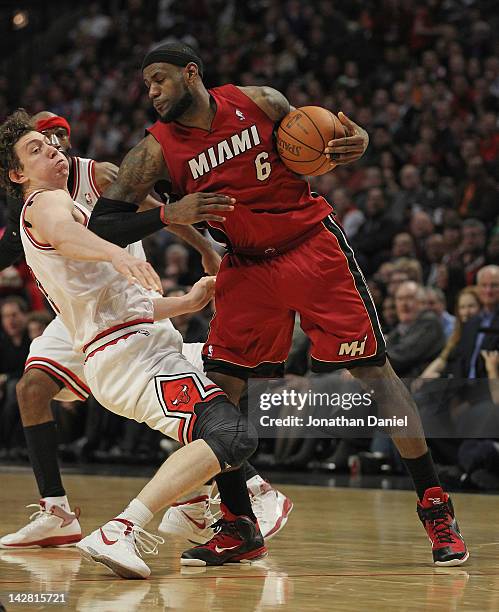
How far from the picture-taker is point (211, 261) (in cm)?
550

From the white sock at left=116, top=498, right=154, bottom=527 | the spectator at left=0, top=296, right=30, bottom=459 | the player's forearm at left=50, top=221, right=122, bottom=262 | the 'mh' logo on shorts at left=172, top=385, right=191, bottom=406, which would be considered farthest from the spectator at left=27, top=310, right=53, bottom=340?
the white sock at left=116, top=498, right=154, bottom=527

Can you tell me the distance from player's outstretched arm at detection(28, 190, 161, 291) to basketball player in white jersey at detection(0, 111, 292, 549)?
0.69 m

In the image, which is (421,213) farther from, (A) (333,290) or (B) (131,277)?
(B) (131,277)

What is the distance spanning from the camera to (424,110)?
13.8 metres

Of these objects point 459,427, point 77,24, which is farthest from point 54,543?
point 77,24

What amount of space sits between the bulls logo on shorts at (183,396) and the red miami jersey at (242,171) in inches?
30.9

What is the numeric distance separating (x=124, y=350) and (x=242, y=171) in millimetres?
935

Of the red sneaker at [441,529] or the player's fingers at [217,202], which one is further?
the red sneaker at [441,529]

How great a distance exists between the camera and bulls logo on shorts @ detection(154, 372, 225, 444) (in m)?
4.48

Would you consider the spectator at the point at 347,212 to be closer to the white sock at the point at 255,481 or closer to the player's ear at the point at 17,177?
the white sock at the point at 255,481

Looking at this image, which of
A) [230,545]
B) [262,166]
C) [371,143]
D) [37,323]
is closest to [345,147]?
[262,166]

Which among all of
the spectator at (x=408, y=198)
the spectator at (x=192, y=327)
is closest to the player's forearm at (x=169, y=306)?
the spectator at (x=192, y=327)

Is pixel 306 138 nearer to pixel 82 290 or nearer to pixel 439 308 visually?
pixel 82 290

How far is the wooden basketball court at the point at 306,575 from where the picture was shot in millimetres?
3783
